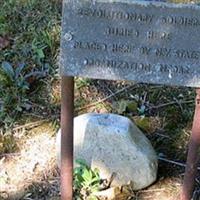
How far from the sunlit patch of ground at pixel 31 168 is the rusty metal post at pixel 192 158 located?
0.66 metres

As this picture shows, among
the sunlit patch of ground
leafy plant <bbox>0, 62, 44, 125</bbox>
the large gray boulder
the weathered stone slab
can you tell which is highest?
the weathered stone slab

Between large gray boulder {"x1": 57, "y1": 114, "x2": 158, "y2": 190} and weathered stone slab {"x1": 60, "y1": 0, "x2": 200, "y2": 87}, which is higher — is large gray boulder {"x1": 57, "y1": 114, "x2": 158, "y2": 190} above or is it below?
below

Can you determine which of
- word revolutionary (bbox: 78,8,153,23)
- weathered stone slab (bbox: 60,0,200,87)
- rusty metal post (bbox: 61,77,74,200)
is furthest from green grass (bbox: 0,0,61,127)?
word revolutionary (bbox: 78,8,153,23)

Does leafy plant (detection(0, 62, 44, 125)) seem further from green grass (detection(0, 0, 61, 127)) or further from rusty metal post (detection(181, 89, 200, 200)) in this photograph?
rusty metal post (detection(181, 89, 200, 200))

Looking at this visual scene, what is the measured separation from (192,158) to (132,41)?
63 centimetres

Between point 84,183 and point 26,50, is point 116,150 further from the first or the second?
point 26,50

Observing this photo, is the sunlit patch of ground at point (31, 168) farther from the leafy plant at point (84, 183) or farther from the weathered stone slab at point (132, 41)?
the weathered stone slab at point (132, 41)

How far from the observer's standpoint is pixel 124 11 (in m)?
2.09

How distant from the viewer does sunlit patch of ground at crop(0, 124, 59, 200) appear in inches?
111

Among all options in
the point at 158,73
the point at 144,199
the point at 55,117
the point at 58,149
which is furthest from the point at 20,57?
the point at 158,73

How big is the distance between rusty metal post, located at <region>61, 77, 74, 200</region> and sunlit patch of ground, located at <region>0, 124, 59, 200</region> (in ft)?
0.90

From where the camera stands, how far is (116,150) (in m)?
2.69

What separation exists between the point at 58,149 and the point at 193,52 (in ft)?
3.15

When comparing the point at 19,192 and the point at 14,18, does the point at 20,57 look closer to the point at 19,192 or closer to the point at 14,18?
the point at 14,18
